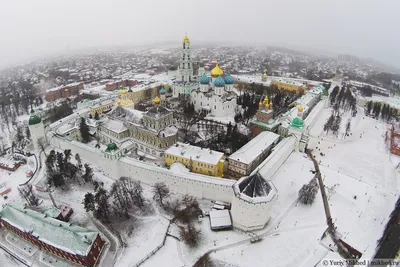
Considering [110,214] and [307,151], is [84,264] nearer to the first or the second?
[110,214]

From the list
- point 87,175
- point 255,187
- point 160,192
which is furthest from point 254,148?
point 87,175

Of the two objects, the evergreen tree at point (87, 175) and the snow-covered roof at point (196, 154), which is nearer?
the snow-covered roof at point (196, 154)

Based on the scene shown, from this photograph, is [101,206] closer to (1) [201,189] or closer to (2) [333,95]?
(1) [201,189]

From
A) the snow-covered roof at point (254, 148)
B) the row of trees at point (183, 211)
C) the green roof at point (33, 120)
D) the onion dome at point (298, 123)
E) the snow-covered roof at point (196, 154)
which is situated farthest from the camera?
the onion dome at point (298, 123)

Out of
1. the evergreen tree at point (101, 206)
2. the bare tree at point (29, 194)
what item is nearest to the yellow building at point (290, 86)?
the evergreen tree at point (101, 206)

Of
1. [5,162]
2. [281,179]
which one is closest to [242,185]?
[281,179]

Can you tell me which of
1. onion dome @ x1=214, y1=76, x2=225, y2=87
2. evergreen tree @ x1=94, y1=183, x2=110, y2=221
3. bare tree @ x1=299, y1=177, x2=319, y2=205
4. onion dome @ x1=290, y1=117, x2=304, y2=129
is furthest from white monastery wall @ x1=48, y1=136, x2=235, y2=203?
onion dome @ x1=214, y1=76, x2=225, y2=87

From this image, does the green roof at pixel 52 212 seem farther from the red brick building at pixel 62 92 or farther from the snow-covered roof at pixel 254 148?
the red brick building at pixel 62 92
